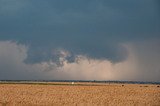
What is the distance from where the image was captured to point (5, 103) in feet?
120

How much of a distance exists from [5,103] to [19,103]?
1.62 meters

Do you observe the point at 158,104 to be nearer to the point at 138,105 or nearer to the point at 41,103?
the point at 138,105

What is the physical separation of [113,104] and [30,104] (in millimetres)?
9883

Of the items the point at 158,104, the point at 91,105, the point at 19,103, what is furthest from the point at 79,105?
the point at 158,104

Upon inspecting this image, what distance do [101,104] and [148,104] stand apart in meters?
5.79

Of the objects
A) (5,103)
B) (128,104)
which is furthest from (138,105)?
(5,103)

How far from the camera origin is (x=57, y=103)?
37.9 m

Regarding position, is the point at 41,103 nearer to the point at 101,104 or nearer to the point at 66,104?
the point at 66,104

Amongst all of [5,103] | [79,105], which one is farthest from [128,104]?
[5,103]

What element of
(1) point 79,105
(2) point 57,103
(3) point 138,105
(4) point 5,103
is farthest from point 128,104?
(4) point 5,103

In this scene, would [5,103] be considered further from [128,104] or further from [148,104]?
[148,104]

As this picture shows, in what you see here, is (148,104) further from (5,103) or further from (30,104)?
(5,103)

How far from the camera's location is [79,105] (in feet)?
119

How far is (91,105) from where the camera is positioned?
3644 cm
